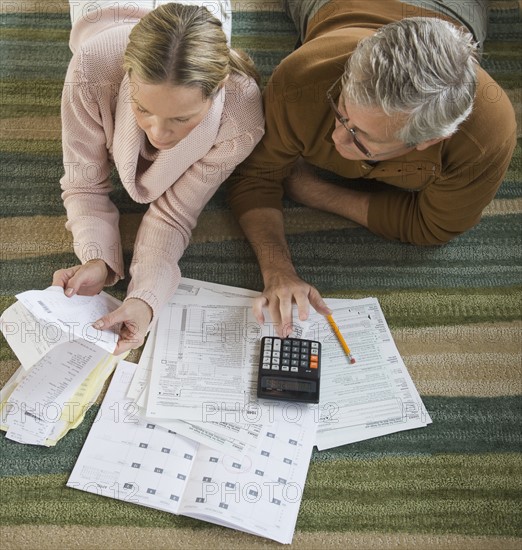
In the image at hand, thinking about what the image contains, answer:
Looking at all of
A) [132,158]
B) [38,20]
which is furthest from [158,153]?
[38,20]

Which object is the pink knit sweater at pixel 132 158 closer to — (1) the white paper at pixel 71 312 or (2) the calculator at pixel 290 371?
(1) the white paper at pixel 71 312

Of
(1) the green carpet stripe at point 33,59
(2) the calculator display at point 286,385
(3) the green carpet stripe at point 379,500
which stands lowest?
(3) the green carpet stripe at point 379,500

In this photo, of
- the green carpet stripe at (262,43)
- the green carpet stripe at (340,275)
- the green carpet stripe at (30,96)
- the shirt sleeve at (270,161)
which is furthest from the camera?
the green carpet stripe at (262,43)

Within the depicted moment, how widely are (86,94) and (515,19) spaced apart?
3.79 ft

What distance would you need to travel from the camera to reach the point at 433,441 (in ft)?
3.67

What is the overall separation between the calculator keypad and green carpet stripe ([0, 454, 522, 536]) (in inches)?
Answer: 7.0

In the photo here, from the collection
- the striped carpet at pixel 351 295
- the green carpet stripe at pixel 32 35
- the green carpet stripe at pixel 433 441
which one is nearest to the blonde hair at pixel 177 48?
the striped carpet at pixel 351 295

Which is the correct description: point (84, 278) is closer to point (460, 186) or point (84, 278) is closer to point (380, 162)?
point (380, 162)

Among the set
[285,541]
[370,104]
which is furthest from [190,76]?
[285,541]

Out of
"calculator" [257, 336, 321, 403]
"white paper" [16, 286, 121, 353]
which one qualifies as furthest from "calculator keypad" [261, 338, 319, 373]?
"white paper" [16, 286, 121, 353]

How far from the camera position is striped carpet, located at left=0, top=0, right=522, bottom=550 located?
→ 104 centimetres

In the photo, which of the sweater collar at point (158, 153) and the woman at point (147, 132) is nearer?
the woman at point (147, 132)

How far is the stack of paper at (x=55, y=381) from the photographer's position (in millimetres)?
1029

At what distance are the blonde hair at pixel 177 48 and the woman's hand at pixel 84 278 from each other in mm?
395
